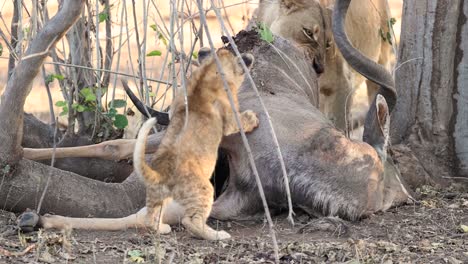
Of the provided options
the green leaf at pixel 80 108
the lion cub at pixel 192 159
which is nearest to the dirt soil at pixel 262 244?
the lion cub at pixel 192 159

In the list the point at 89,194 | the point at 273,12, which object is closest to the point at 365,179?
the point at 89,194

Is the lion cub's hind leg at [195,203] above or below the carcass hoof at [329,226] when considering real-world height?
above

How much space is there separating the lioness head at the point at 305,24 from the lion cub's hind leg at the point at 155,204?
3.46 metres

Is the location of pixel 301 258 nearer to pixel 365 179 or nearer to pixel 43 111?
pixel 365 179

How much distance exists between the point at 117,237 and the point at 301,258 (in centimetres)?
100

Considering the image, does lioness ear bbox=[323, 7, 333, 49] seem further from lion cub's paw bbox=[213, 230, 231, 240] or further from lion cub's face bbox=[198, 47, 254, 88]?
lion cub's paw bbox=[213, 230, 231, 240]

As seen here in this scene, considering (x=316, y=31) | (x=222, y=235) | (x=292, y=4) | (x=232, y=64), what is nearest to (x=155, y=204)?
(x=222, y=235)

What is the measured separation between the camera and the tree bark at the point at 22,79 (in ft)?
14.5

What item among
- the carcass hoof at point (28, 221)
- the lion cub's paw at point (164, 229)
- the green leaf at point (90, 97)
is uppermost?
the green leaf at point (90, 97)

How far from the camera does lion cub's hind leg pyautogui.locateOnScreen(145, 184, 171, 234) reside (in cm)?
462

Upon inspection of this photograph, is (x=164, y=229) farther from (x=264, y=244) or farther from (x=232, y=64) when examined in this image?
(x=232, y=64)

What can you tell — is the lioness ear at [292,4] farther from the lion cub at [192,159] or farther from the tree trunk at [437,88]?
the lion cub at [192,159]

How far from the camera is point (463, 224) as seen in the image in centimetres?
537

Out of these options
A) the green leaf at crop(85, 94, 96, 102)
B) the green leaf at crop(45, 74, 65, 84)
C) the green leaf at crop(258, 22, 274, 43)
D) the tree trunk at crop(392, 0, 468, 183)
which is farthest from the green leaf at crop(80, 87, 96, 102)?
the tree trunk at crop(392, 0, 468, 183)
